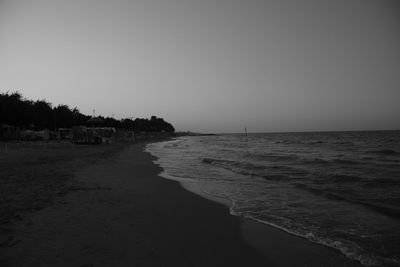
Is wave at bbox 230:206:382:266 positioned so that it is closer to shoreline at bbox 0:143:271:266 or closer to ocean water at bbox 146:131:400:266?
ocean water at bbox 146:131:400:266

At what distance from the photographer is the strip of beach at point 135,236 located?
439 centimetres

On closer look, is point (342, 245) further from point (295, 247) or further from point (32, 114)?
point (32, 114)

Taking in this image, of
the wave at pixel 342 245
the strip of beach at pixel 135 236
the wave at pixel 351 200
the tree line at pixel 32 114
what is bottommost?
the wave at pixel 351 200

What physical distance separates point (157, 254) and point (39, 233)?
2.31 metres

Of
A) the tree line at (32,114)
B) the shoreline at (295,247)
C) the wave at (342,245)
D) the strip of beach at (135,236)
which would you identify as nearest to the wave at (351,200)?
the wave at (342,245)

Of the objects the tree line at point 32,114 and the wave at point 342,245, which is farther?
the tree line at point 32,114

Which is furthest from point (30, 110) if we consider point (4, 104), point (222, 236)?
point (222, 236)

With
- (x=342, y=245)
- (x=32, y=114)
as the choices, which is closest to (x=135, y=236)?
(x=342, y=245)

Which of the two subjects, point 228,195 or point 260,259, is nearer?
point 260,259

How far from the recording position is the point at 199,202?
8.81m

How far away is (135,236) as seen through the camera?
534 centimetres

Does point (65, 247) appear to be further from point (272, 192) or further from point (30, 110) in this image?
point (30, 110)

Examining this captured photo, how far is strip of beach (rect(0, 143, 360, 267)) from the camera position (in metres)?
4.39

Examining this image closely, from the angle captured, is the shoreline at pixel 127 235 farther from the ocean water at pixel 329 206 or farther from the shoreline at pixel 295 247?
the ocean water at pixel 329 206
